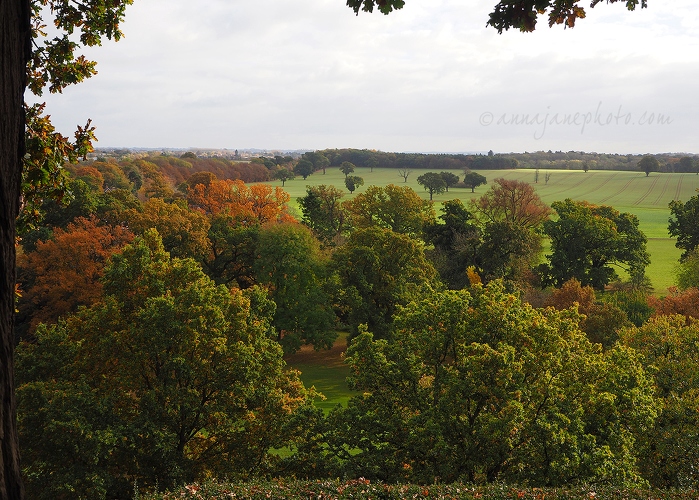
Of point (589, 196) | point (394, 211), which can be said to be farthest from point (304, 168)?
point (394, 211)

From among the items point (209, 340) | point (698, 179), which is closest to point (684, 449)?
point (209, 340)

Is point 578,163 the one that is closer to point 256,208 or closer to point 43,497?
point 256,208

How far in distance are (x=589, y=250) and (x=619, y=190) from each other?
85.8 meters

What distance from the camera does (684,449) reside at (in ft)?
59.7

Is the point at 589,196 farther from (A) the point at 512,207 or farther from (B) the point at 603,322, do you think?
(B) the point at 603,322

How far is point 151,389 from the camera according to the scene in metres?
20.1

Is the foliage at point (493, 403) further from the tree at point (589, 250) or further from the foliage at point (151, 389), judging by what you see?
the tree at point (589, 250)

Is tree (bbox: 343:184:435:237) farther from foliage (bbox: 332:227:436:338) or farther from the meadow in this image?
foliage (bbox: 332:227:436:338)

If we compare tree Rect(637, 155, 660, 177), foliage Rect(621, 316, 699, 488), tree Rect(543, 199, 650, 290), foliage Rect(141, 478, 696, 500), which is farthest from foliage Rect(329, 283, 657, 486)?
tree Rect(637, 155, 660, 177)

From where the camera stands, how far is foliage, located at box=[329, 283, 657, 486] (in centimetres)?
1634

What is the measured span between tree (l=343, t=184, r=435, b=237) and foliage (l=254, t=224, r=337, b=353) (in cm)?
1744

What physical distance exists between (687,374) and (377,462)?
1297 centimetres

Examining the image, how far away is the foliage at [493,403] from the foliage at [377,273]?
21.8 meters

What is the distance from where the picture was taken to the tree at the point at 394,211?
61.9 meters
